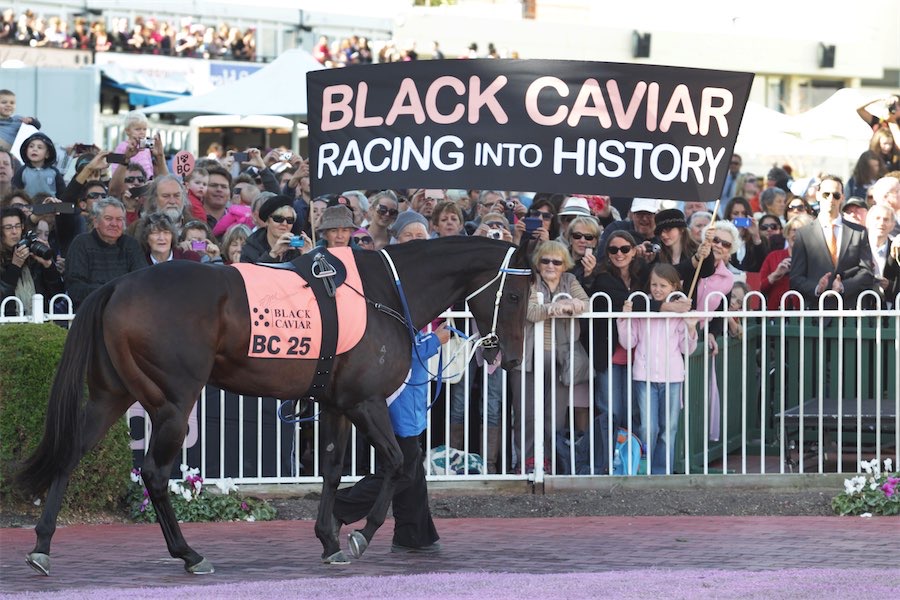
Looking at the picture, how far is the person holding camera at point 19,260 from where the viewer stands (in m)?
11.8

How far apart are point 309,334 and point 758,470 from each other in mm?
5088

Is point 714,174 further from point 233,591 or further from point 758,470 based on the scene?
point 233,591

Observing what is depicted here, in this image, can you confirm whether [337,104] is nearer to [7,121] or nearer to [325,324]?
[325,324]

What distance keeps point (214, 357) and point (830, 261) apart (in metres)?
6.38

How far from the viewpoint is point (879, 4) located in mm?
Result: 53062

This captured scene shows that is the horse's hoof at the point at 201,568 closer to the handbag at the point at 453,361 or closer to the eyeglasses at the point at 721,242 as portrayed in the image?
the handbag at the point at 453,361

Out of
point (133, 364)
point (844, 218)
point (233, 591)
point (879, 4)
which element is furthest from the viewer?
point (879, 4)

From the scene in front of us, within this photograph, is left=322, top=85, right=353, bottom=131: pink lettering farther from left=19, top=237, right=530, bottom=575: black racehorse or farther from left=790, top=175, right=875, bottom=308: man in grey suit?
left=790, top=175, right=875, bottom=308: man in grey suit

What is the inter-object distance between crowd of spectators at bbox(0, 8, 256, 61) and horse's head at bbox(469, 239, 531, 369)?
98.0ft

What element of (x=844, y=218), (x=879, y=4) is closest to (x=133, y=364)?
(x=844, y=218)

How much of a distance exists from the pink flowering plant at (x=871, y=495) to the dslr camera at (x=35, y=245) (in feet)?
19.9

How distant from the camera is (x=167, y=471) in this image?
8656mm

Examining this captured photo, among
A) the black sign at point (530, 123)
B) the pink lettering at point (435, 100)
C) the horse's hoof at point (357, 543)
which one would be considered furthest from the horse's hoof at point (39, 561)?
the pink lettering at point (435, 100)

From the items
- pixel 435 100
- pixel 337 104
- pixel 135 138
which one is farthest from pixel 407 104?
pixel 135 138
